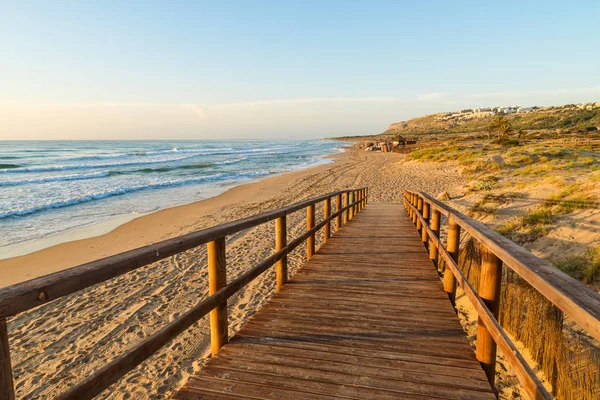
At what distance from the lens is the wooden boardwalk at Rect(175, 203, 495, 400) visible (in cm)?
226

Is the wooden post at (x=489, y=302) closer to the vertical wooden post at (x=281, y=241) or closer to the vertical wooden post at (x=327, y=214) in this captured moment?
the vertical wooden post at (x=281, y=241)

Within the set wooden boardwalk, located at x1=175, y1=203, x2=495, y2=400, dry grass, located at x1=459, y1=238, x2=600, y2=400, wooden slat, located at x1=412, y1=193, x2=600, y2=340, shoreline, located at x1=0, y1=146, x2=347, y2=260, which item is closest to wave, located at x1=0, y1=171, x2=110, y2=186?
shoreline, located at x1=0, y1=146, x2=347, y2=260

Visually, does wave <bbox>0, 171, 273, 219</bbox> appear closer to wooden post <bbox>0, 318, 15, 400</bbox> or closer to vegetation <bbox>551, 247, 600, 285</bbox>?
wooden post <bbox>0, 318, 15, 400</bbox>

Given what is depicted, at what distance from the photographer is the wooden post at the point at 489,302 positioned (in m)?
2.41

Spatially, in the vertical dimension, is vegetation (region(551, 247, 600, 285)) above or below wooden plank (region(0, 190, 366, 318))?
below

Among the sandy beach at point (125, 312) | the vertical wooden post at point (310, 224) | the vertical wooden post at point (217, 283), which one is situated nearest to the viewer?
the vertical wooden post at point (217, 283)

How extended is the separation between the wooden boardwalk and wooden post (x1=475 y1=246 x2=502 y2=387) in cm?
8

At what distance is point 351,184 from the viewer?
2109 centimetres

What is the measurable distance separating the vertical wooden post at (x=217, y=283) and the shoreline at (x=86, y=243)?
261 inches

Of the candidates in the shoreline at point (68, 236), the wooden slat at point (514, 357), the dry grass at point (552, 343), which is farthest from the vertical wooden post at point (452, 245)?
the shoreline at point (68, 236)

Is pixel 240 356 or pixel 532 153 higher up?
pixel 532 153

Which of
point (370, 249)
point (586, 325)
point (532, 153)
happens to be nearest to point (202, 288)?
point (370, 249)

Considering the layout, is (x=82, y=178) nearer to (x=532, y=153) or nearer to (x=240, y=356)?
(x=240, y=356)

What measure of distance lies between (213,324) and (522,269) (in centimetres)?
230
